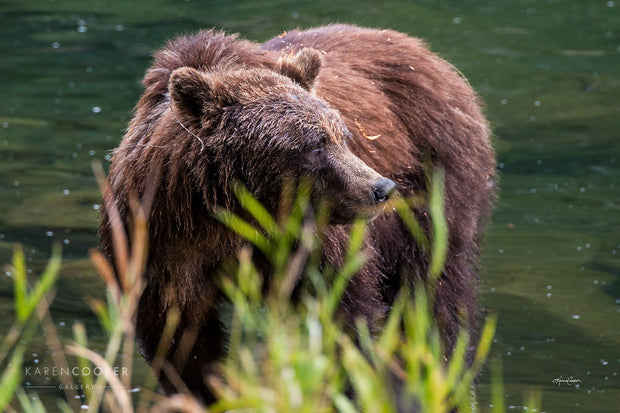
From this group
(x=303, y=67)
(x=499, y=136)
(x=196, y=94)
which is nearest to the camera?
(x=196, y=94)

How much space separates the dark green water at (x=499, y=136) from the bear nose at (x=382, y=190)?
6.31ft

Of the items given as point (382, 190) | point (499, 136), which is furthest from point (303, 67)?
point (499, 136)

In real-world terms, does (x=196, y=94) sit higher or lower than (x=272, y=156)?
higher

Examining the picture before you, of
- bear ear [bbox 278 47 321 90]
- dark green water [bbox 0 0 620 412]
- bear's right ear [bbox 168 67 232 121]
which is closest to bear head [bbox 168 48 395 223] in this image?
bear's right ear [bbox 168 67 232 121]

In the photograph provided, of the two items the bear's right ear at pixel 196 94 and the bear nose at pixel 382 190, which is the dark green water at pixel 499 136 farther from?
the bear's right ear at pixel 196 94

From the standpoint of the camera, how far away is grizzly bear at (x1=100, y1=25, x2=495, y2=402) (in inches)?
188

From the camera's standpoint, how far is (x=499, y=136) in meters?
10.6

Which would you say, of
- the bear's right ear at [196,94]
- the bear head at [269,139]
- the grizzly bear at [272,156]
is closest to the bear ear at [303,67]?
the grizzly bear at [272,156]

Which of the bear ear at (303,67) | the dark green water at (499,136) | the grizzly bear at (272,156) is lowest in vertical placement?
the dark green water at (499,136)

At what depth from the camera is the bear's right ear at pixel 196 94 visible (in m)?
4.70

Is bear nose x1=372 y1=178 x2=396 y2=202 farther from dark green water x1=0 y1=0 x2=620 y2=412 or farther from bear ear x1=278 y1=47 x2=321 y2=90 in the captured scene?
dark green water x1=0 y1=0 x2=620 y2=412

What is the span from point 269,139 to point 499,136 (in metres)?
6.15

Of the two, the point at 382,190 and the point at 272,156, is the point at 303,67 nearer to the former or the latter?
the point at 272,156

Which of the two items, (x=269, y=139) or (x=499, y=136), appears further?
(x=499, y=136)
